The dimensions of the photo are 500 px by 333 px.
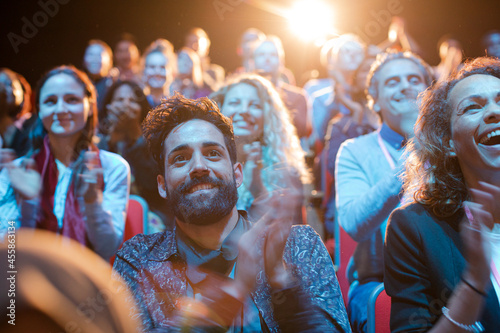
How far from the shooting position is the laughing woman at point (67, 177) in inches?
74.2

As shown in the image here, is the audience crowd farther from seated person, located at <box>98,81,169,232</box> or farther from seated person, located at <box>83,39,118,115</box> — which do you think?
seated person, located at <box>83,39,118,115</box>

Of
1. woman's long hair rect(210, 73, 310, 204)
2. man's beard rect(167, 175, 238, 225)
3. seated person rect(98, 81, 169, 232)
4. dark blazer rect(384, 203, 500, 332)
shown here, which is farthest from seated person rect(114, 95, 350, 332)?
seated person rect(98, 81, 169, 232)

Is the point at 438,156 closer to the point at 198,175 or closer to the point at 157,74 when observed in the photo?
the point at 198,175

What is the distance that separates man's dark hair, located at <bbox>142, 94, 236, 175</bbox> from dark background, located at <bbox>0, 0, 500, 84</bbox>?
1644 mm

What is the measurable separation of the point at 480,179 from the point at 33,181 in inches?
71.9

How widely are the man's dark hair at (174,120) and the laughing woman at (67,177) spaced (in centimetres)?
47

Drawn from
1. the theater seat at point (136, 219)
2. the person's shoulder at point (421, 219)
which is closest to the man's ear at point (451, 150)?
the person's shoulder at point (421, 219)

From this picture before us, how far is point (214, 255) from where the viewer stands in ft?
4.58

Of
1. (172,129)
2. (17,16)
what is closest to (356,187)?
(172,129)

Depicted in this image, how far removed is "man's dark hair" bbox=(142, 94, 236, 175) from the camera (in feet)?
5.06

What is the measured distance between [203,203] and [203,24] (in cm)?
252

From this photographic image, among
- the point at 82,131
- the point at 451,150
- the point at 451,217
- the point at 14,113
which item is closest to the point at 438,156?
the point at 451,150

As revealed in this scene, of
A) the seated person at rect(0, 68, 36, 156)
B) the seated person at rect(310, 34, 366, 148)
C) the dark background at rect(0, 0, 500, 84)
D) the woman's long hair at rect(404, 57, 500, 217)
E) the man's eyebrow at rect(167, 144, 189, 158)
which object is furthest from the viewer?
the seated person at rect(310, 34, 366, 148)

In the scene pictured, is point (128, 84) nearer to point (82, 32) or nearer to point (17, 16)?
point (17, 16)
